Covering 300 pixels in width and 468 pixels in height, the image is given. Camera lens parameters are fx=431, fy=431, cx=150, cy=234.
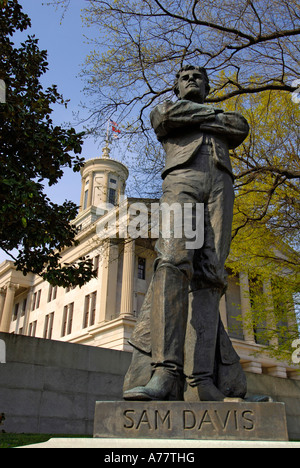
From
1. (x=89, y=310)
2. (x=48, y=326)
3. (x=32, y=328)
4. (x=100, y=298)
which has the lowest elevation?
(x=89, y=310)

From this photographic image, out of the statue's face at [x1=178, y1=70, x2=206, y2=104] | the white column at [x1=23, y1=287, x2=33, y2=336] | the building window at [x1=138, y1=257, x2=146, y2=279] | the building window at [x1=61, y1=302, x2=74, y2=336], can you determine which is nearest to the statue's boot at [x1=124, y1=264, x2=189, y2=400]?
the statue's face at [x1=178, y1=70, x2=206, y2=104]

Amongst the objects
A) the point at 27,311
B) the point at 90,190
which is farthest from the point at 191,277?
the point at 27,311

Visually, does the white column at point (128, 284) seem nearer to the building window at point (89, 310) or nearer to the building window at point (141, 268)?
the building window at point (141, 268)

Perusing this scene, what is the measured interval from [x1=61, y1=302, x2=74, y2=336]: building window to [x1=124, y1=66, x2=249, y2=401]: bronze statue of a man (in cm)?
5003

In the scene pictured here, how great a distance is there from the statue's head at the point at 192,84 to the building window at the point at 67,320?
4993 cm

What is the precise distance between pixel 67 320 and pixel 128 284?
1378 centimetres

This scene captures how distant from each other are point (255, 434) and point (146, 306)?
1420 millimetres

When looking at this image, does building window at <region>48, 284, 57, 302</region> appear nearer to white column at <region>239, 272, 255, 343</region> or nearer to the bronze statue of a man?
white column at <region>239, 272, 255, 343</region>

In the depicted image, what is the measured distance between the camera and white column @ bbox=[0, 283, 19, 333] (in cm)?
6009

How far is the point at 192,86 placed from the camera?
4398mm

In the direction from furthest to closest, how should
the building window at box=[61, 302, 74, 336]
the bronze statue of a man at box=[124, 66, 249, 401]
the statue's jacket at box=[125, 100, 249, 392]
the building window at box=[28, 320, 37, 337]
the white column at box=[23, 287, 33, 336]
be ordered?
1. the white column at box=[23, 287, 33, 336]
2. the building window at box=[28, 320, 37, 337]
3. the building window at box=[61, 302, 74, 336]
4. the statue's jacket at box=[125, 100, 249, 392]
5. the bronze statue of a man at box=[124, 66, 249, 401]

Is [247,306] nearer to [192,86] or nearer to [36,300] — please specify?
[36,300]

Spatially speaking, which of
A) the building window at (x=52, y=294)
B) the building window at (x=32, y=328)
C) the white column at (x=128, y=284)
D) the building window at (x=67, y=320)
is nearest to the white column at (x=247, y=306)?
the white column at (x=128, y=284)
